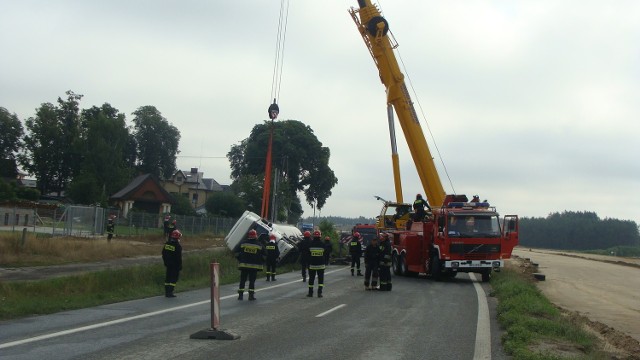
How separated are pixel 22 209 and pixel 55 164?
1641 inches

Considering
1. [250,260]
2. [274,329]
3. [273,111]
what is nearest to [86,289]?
[250,260]

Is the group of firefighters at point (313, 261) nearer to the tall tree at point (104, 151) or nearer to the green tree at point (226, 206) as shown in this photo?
the green tree at point (226, 206)

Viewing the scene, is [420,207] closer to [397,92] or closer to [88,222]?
[397,92]

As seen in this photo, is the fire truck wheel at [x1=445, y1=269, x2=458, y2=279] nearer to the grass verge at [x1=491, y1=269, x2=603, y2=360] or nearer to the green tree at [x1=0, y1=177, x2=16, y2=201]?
the grass verge at [x1=491, y1=269, x2=603, y2=360]

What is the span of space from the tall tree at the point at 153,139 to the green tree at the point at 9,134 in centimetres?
1725

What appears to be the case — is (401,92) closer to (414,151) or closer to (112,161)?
(414,151)

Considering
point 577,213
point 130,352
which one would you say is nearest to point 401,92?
point 130,352

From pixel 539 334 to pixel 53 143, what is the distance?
83.5 m

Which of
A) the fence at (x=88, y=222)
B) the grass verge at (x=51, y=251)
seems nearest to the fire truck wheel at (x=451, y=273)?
the grass verge at (x=51, y=251)

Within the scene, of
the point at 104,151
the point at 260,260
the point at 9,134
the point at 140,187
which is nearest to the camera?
the point at 260,260

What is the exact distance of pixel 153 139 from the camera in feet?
326

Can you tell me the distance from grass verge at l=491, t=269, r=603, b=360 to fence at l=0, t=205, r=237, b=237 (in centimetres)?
2712

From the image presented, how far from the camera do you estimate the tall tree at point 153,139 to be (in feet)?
326

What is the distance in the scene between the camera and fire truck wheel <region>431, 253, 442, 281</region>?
24.1 metres
